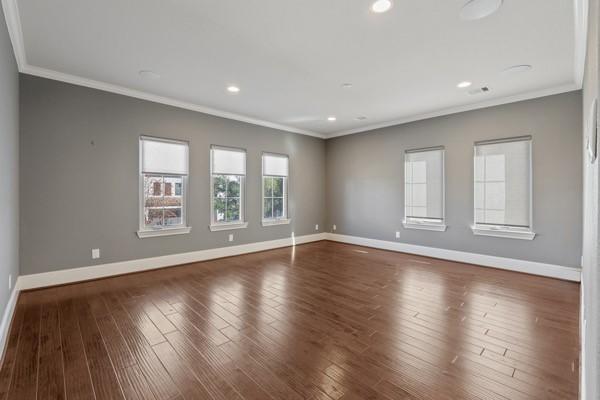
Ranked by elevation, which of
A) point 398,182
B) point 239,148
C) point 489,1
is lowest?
point 398,182

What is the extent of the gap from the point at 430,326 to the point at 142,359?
2.45 meters

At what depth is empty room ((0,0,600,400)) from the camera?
6.45 feet

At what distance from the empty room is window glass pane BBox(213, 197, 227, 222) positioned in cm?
5

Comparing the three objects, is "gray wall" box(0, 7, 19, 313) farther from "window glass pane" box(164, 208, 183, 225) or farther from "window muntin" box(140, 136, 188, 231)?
"window glass pane" box(164, 208, 183, 225)

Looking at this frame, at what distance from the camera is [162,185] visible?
15.1 feet

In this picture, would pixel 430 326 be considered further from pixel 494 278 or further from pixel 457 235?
pixel 457 235

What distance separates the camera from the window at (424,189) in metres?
5.33

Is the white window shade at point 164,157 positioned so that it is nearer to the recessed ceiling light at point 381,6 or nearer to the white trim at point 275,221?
the white trim at point 275,221

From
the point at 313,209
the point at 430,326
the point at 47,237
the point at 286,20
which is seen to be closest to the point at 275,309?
the point at 430,326

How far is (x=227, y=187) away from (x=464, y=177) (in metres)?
4.45

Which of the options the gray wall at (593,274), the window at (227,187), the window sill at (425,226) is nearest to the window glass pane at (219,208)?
the window at (227,187)

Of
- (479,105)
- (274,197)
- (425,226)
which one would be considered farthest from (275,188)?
(479,105)

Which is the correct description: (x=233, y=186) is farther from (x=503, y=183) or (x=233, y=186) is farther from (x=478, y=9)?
(x=503, y=183)

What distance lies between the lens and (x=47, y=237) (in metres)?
3.59
